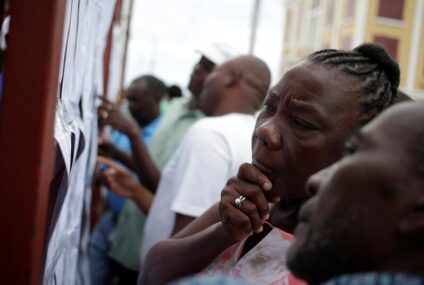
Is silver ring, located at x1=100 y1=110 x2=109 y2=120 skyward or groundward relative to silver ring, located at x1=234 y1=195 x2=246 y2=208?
groundward

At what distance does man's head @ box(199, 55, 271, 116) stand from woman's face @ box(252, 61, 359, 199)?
1.31 m

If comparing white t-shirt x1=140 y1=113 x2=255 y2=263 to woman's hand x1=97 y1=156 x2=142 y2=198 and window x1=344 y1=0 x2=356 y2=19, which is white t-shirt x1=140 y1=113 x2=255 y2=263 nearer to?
woman's hand x1=97 y1=156 x2=142 y2=198

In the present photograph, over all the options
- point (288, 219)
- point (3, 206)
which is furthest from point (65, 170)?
point (288, 219)

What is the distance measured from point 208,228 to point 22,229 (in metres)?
0.66

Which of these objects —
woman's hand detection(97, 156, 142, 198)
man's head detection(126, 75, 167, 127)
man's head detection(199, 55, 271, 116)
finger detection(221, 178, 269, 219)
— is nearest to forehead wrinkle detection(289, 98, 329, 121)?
finger detection(221, 178, 269, 219)

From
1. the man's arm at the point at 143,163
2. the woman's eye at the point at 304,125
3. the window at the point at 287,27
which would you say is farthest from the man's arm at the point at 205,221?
the window at the point at 287,27

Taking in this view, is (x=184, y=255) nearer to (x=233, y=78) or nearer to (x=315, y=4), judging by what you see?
(x=233, y=78)

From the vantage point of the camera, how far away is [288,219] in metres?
1.44

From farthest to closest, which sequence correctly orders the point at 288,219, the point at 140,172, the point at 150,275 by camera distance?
1. the point at 140,172
2. the point at 150,275
3. the point at 288,219

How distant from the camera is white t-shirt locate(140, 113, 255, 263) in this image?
6.66 ft

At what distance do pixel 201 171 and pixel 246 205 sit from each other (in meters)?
0.86

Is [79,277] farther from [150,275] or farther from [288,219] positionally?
[288,219]

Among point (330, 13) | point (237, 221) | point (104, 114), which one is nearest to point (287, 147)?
point (237, 221)

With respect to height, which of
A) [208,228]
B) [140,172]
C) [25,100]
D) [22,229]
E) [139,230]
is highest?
[25,100]
